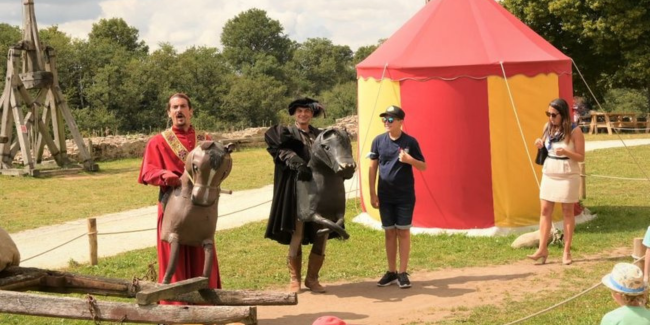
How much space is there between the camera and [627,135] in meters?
28.3

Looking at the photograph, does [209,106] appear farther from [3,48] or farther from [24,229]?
[24,229]

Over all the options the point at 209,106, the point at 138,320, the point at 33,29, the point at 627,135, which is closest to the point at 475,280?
the point at 138,320

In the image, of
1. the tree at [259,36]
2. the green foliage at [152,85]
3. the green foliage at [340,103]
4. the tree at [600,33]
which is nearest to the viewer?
the tree at [600,33]

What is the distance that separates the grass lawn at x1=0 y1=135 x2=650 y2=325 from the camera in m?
7.05

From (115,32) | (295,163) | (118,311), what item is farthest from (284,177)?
(115,32)

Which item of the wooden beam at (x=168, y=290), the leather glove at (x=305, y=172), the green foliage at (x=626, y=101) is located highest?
the green foliage at (x=626, y=101)

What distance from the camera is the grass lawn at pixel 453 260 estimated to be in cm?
705

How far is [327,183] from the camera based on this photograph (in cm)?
699

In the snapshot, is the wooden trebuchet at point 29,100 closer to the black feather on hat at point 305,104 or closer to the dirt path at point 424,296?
the dirt path at point 424,296

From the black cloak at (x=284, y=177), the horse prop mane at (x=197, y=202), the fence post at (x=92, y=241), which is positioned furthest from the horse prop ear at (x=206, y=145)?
the fence post at (x=92, y=241)

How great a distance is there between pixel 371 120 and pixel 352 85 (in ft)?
148

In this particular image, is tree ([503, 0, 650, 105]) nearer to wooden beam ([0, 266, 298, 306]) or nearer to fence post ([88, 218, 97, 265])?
fence post ([88, 218, 97, 265])

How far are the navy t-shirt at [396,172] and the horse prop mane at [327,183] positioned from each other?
3.31ft

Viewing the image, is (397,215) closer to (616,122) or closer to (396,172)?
(396,172)
